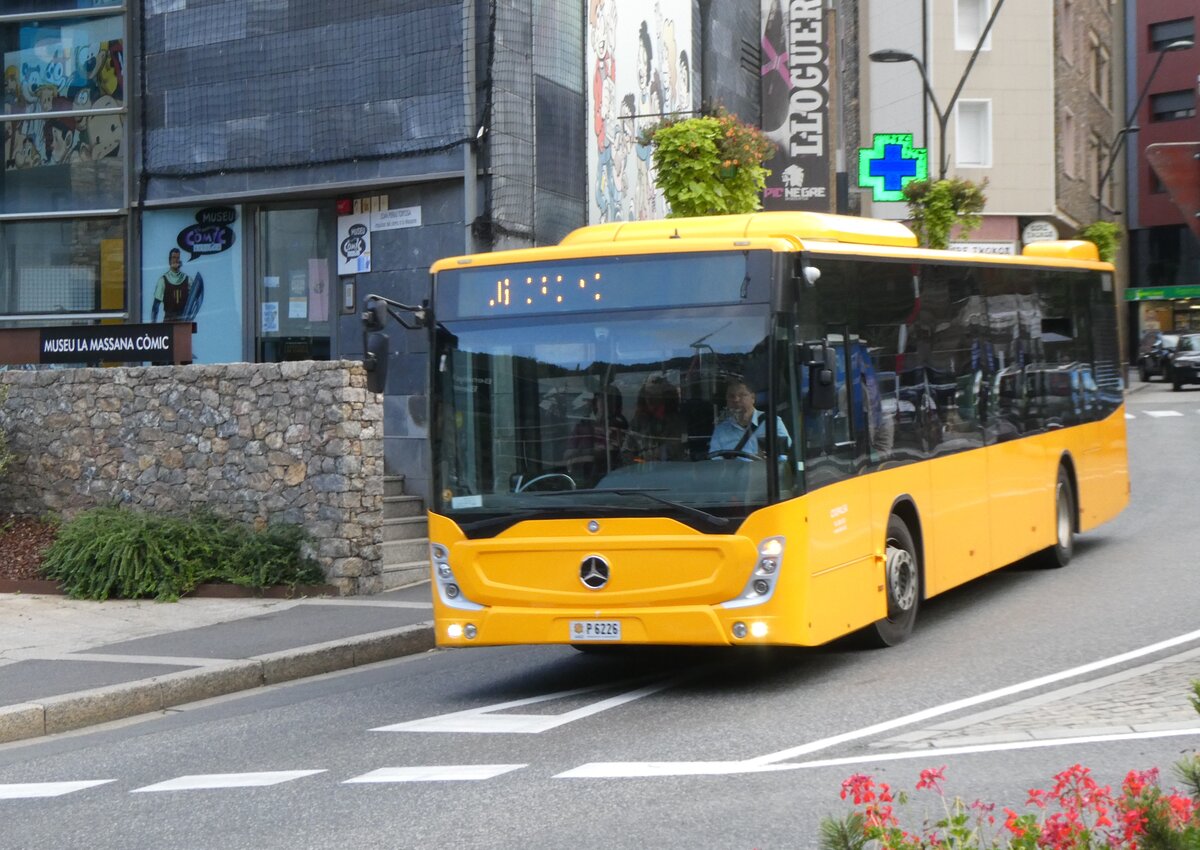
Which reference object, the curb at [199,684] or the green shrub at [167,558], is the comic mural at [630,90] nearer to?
the green shrub at [167,558]

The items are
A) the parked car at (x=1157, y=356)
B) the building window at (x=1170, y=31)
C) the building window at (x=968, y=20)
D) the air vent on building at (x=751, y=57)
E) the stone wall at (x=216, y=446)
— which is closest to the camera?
the stone wall at (x=216, y=446)

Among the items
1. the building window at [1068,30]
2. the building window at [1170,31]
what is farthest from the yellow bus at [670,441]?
the building window at [1170,31]

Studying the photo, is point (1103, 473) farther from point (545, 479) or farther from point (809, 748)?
point (809, 748)

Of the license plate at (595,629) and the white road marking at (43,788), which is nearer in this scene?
the white road marking at (43,788)

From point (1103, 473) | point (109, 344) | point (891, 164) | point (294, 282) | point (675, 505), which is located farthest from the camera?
point (891, 164)

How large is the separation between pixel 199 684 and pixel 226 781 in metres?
3.24

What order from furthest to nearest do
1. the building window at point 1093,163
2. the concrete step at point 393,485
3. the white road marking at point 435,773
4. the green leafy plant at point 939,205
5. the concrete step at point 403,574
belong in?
the building window at point 1093,163, the green leafy plant at point 939,205, the concrete step at point 393,485, the concrete step at point 403,574, the white road marking at point 435,773

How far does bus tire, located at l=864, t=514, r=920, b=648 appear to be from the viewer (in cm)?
1078

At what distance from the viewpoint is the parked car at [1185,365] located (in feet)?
161

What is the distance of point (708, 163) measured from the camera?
64.3 ft

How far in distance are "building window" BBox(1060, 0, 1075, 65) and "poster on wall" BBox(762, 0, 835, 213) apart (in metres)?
22.6

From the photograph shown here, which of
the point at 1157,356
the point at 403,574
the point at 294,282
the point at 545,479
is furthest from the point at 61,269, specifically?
the point at 1157,356

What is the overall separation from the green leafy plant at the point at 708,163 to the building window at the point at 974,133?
95.0ft

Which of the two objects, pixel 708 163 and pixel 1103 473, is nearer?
pixel 1103 473
